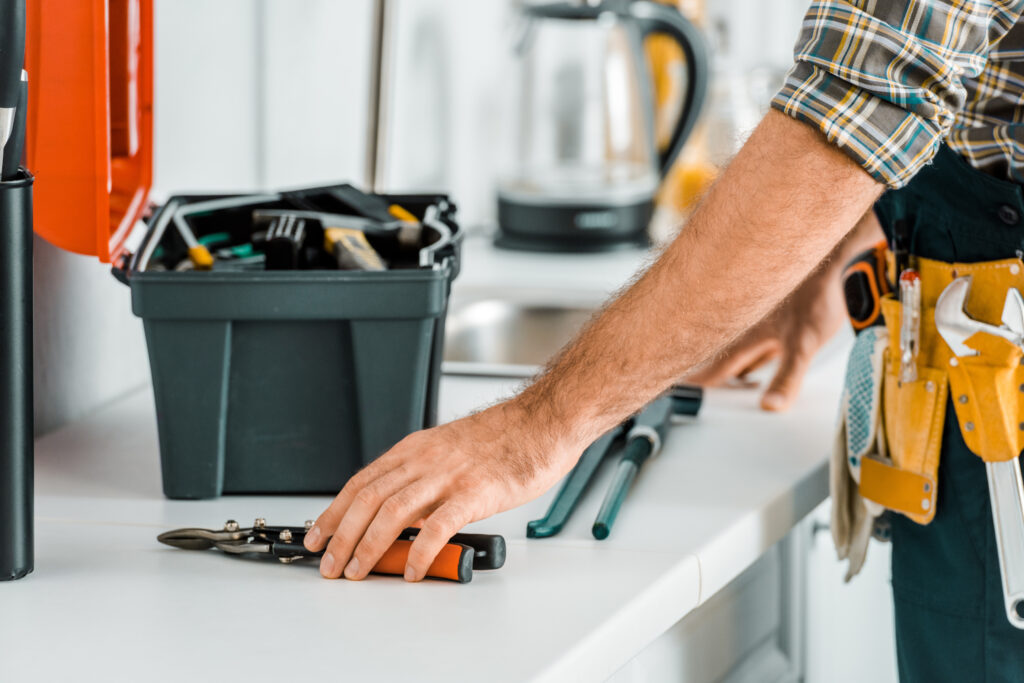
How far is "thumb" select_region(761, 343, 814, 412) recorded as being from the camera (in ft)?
3.67

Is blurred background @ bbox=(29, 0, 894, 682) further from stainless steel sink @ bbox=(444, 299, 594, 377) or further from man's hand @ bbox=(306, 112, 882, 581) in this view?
stainless steel sink @ bbox=(444, 299, 594, 377)

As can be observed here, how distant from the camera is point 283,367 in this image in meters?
0.85

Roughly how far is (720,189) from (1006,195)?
0.73ft

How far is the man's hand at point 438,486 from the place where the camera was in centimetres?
72

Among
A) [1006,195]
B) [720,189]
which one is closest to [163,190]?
[720,189]

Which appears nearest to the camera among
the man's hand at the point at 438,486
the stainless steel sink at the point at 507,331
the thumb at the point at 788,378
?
the man's hand at the point at 438,486

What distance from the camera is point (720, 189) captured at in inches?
28.7

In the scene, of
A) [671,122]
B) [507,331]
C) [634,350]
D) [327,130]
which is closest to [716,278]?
[634,350]

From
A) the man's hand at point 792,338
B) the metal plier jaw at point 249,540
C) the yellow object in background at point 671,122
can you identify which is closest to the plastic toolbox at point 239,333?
the metal plier jaw at point 249,540

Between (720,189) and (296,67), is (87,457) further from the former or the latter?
(296,67)

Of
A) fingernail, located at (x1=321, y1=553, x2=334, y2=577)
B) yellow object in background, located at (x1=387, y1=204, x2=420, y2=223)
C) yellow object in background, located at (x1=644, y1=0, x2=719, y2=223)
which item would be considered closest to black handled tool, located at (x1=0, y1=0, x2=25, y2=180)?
fingernail, located at (x1=321, y1=553, x2=334, y2=577)

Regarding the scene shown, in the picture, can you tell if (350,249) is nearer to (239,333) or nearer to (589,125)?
(239,333)

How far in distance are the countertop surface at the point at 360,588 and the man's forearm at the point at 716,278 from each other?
99mm

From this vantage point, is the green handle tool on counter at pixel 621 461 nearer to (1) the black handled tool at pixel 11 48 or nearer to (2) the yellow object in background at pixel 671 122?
(1) the black handled tool at pixel 11 48
